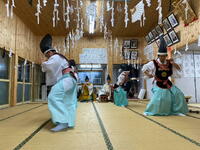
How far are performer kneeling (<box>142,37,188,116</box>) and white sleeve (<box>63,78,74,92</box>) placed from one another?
1.68 meters

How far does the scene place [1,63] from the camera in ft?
19.4

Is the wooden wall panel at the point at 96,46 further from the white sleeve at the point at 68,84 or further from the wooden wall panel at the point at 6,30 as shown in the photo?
the white sleeve at the point at 68,84

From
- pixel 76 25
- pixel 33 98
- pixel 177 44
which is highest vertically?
pixel 76 25

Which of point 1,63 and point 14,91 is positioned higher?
point 1,63

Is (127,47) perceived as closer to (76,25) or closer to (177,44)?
(76,25)

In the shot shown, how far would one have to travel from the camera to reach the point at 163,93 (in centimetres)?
371

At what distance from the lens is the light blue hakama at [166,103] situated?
3.64 m

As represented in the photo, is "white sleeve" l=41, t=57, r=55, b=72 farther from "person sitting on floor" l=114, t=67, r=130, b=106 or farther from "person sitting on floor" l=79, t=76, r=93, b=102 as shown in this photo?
"person sitting on floor" l=79, t=76, r=93, b=102

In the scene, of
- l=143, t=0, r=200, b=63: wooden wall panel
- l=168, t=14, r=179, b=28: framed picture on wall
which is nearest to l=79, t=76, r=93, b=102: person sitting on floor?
l=143, t=0, r=200, b=63: wooden wall panel

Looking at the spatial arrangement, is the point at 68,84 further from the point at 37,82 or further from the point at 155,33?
the point at 37,82

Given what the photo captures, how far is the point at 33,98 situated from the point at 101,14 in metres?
4.65

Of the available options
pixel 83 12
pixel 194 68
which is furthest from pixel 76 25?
pixel 194 68

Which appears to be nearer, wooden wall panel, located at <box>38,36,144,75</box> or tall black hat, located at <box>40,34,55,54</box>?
tall black hat, located at <box>40,34,55,54</box>

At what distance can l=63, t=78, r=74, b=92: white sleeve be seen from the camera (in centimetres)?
260
